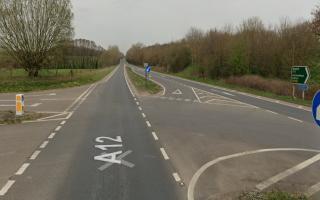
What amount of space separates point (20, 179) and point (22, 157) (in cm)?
173

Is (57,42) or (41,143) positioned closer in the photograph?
(41,143)

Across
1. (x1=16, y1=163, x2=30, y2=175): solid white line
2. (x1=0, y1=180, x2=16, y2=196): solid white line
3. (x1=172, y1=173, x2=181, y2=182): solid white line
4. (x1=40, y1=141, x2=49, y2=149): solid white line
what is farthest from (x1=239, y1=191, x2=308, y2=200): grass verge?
(x1=40, y1=141, x2=49, y2=149): solid white line

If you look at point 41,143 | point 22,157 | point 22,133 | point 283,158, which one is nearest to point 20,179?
point 22,157

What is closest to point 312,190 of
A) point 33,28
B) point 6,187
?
point 6,187

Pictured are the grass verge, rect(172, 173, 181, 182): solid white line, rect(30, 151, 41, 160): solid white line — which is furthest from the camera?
rect(30, 151, 41, 160): solid white line

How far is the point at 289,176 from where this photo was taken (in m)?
6.95

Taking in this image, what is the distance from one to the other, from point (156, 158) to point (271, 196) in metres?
Answer: 3.34

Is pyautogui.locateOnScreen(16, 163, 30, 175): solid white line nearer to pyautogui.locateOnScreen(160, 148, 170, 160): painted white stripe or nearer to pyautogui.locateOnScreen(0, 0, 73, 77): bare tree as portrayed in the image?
pyautogui.locateOnScreen(160, 148, 170, 160): painted white stripe

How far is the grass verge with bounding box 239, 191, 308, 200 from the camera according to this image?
561 cm

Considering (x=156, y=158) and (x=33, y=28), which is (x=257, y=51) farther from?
(x=156, y=158)

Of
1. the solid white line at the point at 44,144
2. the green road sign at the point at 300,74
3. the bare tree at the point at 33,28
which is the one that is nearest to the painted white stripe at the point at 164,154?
the solid white line at the point at 44,144

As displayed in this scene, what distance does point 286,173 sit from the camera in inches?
281

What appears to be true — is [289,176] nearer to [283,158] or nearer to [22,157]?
[283,158]

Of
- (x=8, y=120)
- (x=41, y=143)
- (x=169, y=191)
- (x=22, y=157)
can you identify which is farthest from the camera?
(x=8, y=120)
